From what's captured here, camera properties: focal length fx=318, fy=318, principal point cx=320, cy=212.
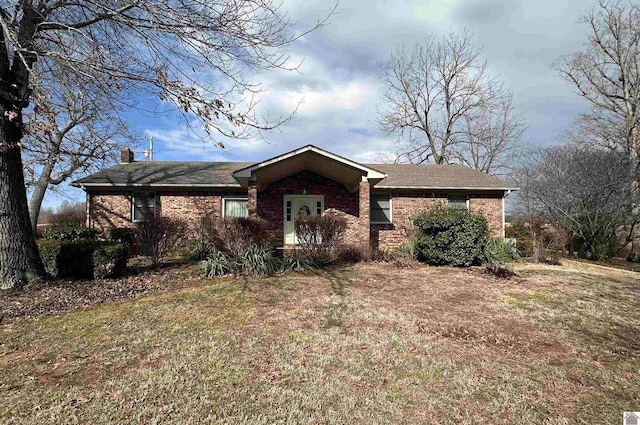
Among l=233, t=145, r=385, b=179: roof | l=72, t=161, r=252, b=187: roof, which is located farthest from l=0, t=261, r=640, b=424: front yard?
l=72, t=161, r=252, b=187: roof

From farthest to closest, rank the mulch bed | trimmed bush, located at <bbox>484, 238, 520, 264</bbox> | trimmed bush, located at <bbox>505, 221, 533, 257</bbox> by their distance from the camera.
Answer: trimmed bush, located at <bbox>505, 221, 533, 257</bbox> < trimmed bush, located at <bbox>484, 238, 520, 264</bbox> < the mulch bed

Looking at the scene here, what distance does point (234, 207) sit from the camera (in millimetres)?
14320

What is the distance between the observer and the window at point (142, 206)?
14078 mm

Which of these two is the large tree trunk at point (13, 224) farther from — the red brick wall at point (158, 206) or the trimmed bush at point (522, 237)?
the trimmed bush at point (522, 237)

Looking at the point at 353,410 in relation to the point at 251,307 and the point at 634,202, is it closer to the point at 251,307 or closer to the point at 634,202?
the point at 251,307

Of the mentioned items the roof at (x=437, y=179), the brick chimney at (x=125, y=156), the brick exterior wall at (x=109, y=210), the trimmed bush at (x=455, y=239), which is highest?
the brick chimney at (x=125, y=156)

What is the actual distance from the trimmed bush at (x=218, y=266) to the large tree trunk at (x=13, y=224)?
11.5 ft

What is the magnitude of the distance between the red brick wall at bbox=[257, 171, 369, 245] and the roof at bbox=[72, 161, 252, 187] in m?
1.53

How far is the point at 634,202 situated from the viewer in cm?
1430

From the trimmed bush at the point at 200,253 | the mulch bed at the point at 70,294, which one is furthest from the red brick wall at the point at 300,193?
the mulch bed at the point at 70,294

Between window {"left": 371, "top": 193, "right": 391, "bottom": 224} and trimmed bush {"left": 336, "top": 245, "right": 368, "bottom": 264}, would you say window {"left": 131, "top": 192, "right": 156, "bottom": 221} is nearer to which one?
trimmed bush {"left": 336, "top": 245, "right": 368, "bottom": 264}

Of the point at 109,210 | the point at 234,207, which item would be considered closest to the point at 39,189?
the point at 109,210

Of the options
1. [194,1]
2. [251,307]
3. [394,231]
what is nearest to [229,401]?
[251,307]

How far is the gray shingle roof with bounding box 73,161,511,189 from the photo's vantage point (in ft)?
45.6
